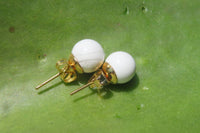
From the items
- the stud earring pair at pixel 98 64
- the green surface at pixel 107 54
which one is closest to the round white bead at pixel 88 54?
the stud earring pair at pixel 98 64

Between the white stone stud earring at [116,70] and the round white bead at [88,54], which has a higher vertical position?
the round white bead at [88,54]

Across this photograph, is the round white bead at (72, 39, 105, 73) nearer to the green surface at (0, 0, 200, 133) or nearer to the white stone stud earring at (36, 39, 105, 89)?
the white stone stud earring at (36, 39, 105, 89)

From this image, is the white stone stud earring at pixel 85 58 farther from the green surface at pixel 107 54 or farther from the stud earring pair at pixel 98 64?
the green surface at pixel 107 54

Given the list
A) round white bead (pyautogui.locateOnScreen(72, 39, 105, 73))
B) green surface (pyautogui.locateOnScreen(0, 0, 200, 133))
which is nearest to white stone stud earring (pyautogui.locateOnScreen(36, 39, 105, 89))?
round white bead (pyautogui.locateOnScreen(72, 39, 105, 73))

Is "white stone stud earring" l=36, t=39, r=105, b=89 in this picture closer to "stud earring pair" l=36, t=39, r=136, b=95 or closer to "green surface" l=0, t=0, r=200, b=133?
"stud earring pair" l=36, t=39, r=136, b=95

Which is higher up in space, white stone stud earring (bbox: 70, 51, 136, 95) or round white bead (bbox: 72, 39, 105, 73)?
round white bead (bbox: 72, 39, 105, 73)

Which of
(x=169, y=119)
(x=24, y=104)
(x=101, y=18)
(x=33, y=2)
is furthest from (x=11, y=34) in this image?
(x=169, y=119)

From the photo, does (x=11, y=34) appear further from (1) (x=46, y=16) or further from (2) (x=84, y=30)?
(2) (x=84, y=30)

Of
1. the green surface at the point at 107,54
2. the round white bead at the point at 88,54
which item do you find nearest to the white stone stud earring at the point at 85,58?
the round white bead at the point at 88,54
